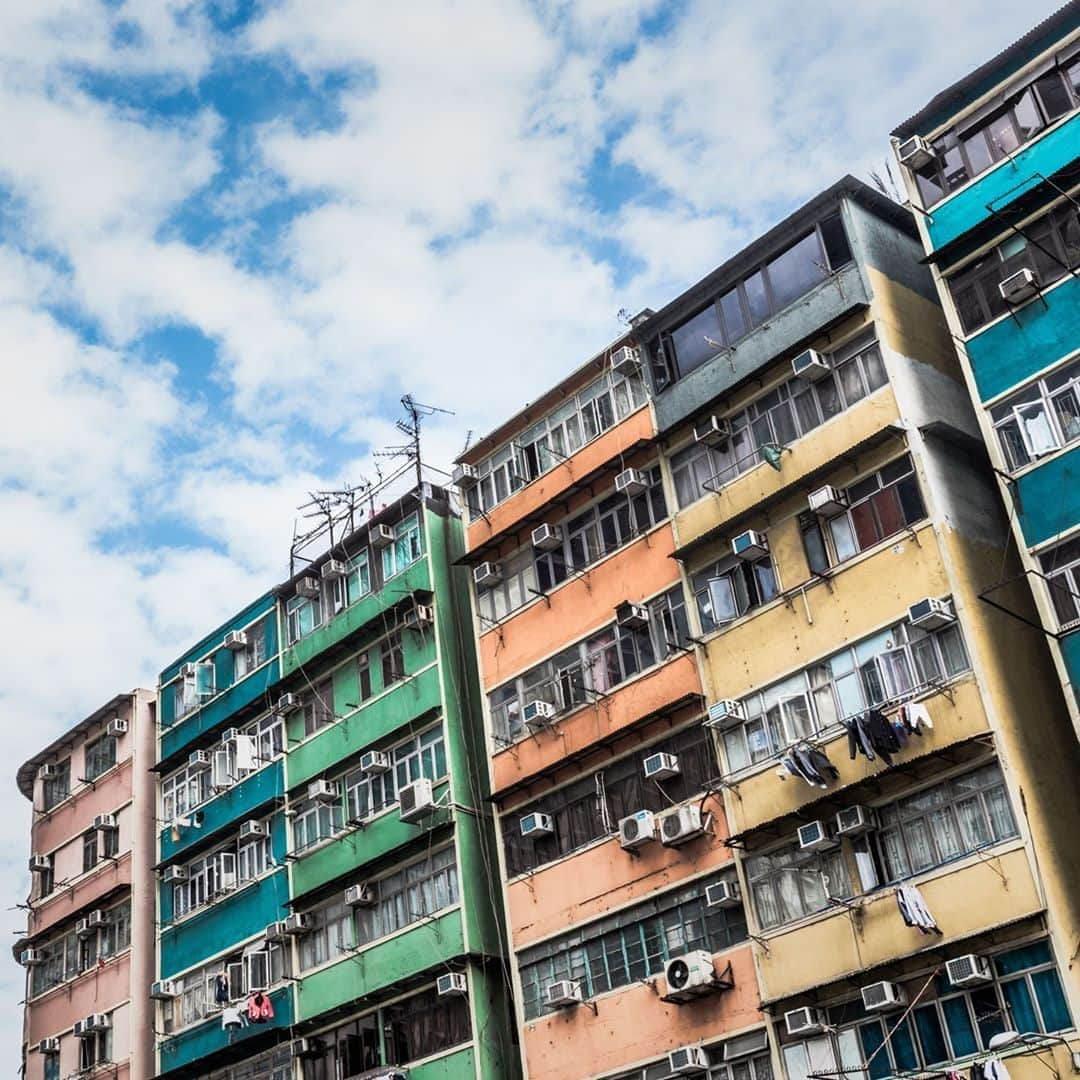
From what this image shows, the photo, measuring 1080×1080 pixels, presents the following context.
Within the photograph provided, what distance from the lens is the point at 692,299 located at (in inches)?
975

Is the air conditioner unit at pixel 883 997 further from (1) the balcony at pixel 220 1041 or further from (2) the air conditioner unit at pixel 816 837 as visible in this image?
(1) the balcony at pixel 220 1041

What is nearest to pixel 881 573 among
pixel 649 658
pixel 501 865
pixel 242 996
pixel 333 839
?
pixel 649 658

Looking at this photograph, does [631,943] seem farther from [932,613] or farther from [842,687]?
[932,613]

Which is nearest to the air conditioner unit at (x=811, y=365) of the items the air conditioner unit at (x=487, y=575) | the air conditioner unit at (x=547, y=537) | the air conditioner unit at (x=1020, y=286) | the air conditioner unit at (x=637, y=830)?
the air conditioner unit at (x=1020, y=286)

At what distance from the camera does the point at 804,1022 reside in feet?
64.2

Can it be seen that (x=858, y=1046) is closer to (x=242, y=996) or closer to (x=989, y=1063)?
(x=989, y=1063)

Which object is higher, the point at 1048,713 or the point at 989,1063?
the point at 1048,713

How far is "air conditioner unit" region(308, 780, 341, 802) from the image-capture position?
91.9ft

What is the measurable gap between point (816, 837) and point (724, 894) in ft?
6.03

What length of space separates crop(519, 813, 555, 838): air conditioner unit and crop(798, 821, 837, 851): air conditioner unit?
16.6 feet

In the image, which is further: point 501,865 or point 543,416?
point 543,416

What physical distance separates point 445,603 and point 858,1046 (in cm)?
1152

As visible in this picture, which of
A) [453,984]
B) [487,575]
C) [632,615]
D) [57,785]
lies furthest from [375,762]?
[57,785]

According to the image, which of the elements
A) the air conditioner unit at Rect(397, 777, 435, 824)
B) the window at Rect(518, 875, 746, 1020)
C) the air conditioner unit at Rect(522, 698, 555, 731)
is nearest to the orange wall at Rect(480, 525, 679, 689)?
the air conditioner unit at Rect(522, 698, 555, 731)
